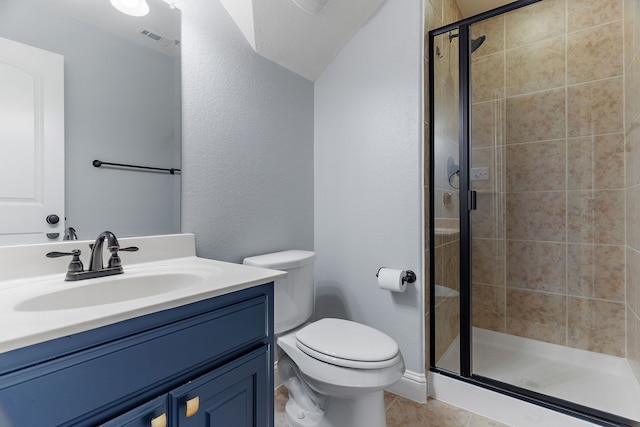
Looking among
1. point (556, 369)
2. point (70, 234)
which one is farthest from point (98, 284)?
point (556, 369)

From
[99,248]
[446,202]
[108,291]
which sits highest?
[446,202]

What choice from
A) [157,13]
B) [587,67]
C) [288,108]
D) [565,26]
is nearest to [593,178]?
[587,67]

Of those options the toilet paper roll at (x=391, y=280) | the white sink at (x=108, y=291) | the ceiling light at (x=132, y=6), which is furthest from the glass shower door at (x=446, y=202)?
the ceiling light at (x=132, y=6)

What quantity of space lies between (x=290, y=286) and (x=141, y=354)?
0.86 metres

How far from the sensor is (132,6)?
1222 mm

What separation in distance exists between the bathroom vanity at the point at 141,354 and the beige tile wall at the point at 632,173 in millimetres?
1794

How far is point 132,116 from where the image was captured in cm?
122

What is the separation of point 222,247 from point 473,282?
4.35 ft

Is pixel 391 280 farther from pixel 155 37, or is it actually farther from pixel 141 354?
pixel 155 37

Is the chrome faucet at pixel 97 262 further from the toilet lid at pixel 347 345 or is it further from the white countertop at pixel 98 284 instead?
the toilet lid at pixel 347 345

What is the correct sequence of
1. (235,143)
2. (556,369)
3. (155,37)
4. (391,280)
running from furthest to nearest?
(556,369) → (391,280) → (235,143) → (155,37)

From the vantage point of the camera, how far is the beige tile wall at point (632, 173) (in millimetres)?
1535

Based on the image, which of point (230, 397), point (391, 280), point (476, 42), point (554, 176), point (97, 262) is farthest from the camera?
point (554, 176)

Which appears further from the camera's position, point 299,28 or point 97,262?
point 299,28
